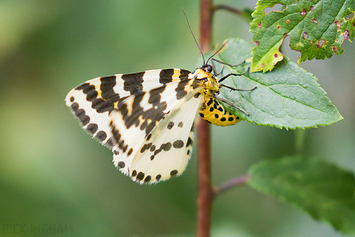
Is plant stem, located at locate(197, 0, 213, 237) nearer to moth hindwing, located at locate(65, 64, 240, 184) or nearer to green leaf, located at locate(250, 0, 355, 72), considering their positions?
moth hindwing, located at locate(65, 64, 240, 184)

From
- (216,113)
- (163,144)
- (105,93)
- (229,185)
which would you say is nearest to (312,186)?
(229,185)

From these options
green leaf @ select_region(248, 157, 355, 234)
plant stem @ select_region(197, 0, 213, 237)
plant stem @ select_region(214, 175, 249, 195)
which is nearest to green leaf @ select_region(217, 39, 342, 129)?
plant stem @ select_region(197, 0, 213, 237)

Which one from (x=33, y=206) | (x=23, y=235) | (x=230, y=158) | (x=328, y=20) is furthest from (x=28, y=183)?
(x=328, y=20)

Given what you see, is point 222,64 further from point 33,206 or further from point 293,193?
point 33,206

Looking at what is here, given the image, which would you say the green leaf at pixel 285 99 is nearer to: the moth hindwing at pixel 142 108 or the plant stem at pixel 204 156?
the moth hindwing at pixel 142 108

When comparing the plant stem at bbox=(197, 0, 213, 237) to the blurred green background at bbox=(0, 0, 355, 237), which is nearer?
the plant stem at bbox=(197, 0, 213, 237)

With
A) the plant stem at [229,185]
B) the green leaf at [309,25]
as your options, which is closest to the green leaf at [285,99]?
the green leaf at [309,25]

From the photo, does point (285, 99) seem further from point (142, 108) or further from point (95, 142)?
point (95, 142)
